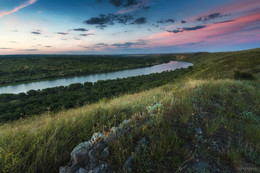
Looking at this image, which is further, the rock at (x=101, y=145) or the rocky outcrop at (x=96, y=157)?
the rock at (x=101, y=145)

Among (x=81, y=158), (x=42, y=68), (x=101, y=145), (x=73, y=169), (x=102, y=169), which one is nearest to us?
(x=102, y=169)

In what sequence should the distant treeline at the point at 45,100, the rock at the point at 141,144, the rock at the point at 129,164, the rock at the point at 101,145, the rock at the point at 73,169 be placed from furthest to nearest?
the distant treeline at the point at 45,100 → the rock at the point at 101,145 → the rock at the point at 141,144 → the rock at the point at 73,169 → the rock at the point at 129,164

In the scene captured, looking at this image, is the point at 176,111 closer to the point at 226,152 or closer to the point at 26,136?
the point at 226,152

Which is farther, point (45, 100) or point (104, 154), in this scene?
point (45, 100)

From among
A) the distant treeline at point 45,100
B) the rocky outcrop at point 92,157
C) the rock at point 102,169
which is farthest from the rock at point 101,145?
the distant treeline at point 45,100

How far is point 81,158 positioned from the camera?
1871 mm

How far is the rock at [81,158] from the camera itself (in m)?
1.84

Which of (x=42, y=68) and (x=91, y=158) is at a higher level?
(x=91, y=158)

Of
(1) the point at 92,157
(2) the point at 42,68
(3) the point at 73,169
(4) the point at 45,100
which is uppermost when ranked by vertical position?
(1) the point at 92,157

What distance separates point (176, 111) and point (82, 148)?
249 centimetres

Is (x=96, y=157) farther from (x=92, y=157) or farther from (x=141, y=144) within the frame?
(x=141, y=144)

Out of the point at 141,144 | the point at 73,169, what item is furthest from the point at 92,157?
the point at 141,144

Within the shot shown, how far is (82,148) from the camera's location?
6.81 feet

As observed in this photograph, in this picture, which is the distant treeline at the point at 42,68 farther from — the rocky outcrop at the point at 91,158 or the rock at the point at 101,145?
the rock at the point at 101,145
